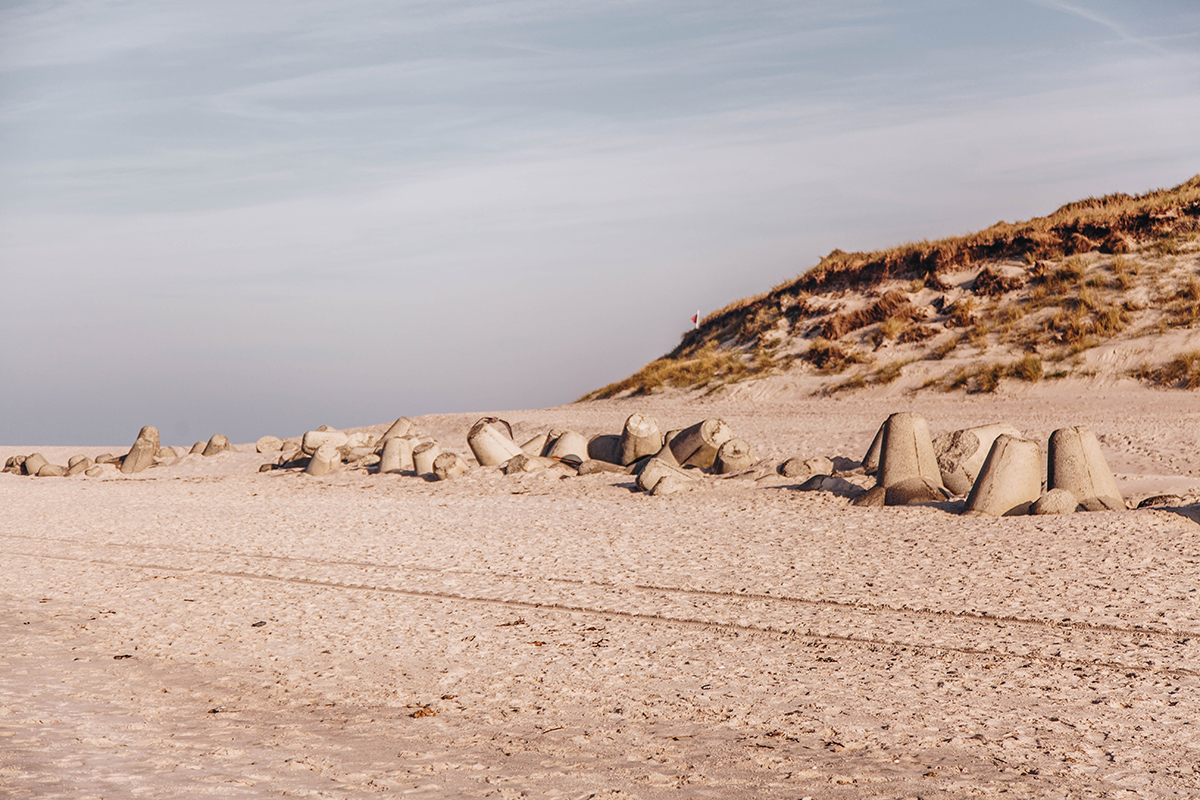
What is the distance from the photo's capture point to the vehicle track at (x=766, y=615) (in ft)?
19.5

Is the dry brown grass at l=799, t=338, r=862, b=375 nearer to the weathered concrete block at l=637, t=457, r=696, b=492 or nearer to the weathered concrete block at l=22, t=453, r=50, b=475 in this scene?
the weathered concrete block at l=637, t=457, r=696, b=492

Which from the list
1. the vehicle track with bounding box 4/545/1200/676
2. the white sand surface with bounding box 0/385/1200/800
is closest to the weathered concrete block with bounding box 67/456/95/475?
the white sand surface with bounding box 0/385/1200/800

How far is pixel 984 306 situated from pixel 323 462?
1722 centimetres

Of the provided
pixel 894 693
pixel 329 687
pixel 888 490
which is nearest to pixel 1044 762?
pixel 894 693

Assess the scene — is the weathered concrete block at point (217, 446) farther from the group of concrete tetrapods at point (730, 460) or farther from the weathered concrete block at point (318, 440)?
the weathered concrete block at point (318, 440)

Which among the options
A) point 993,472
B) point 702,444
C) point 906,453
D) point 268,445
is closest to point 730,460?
point 702,444

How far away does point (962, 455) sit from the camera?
12.3 meters

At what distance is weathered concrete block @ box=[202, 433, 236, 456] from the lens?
72.3 feet

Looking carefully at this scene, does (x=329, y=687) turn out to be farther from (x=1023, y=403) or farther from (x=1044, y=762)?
(x=1023, y=403)

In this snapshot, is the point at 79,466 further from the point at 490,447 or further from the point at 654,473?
the point at 654,473

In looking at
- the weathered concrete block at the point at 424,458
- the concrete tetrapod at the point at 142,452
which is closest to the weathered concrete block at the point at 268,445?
the concrete tetrapod at the point at 142,452

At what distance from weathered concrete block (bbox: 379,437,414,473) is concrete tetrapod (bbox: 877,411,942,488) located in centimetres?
800

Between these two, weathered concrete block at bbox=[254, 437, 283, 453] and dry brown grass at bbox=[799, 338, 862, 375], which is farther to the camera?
dry brown grass at bbox=[799, 338, 862, 375]

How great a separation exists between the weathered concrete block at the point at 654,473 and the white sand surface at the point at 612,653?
0.93 m
